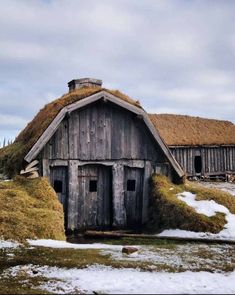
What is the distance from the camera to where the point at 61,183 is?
16.8 meters

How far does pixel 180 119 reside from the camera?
40656 millimetres

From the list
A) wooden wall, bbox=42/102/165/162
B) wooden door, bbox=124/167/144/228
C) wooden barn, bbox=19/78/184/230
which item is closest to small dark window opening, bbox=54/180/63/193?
wooden barn, bbox=19/78/184/230

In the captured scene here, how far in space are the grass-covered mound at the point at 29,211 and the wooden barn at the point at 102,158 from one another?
137 cm

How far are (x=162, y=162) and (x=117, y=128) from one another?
258cm

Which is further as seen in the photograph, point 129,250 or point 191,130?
point 191,130

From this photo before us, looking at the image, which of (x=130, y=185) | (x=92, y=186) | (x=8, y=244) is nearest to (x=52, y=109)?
(x=92, y=186)

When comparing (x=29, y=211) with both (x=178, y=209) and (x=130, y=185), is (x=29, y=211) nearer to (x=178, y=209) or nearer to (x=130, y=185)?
(x=178, y=209)

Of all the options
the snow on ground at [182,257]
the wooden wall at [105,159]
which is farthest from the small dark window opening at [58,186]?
the snow on ground at [182,257]

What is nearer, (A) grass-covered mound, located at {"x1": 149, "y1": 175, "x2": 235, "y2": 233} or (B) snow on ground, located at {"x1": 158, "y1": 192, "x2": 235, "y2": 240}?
(B) snow on ground, located at {"x1": 158, "y1": 192, "x2": 235, "y2": 240}

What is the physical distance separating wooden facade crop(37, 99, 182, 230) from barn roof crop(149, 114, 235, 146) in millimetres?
18484

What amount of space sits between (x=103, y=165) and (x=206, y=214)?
4.98 metres

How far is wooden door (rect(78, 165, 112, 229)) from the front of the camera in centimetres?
1725

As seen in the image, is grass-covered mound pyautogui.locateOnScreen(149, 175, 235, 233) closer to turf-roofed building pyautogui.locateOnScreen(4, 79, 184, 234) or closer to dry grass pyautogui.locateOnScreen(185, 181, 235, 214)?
dry grass pyautogui.locateOnScreen(185, 181, 235, 214)

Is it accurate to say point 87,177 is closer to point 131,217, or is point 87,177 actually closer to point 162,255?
point 131,217
